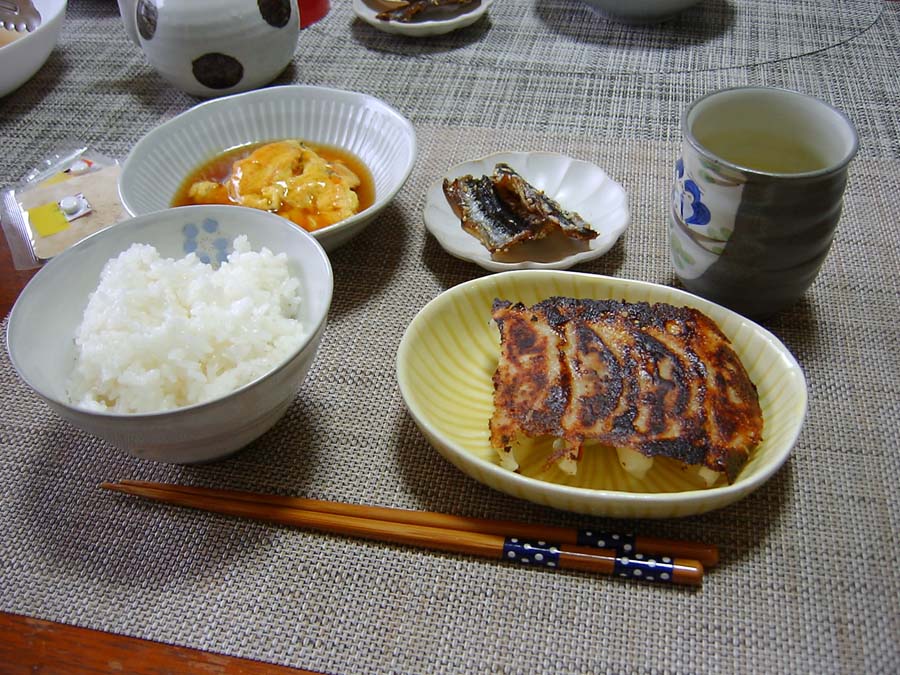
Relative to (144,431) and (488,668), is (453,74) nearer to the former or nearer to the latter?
(144,431)

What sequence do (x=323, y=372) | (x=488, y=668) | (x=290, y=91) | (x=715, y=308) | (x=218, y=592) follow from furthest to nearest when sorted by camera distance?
(x=290, y=91) → (x=323, y=372) → (x=715, y=308) → (x=218, y=592) → (x=488, y=668)

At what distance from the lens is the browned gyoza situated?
3.32 ft

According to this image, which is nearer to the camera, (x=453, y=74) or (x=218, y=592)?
(x=218, y=592)

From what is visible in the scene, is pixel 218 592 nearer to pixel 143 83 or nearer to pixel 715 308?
pixel 715 308

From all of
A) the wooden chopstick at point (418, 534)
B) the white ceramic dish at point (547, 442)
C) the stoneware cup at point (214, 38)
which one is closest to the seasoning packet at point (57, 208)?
the stoneware cup at point (214, 38)

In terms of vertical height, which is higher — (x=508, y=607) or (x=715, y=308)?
(x=715, y=308)

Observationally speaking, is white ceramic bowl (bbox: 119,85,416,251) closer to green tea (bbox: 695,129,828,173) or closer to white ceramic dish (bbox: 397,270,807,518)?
white ceramic dish (bbox: 397,270,807,518)

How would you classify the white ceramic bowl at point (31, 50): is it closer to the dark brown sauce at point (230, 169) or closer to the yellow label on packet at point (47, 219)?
the yellow label on packet at point (47, 219)

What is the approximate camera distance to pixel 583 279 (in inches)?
51.3

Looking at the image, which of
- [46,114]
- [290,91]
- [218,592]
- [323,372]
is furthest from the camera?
[46,114]

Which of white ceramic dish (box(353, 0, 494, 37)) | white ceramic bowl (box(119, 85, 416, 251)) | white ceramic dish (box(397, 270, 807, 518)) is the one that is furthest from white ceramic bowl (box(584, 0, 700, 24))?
white ceramic dish (box(397, 270, 807, 518))

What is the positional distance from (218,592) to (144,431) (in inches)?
10.7

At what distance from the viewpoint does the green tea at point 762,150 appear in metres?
1.30

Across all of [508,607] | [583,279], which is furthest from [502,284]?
[508,607]
